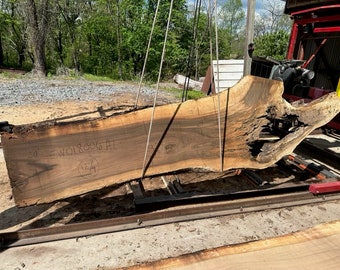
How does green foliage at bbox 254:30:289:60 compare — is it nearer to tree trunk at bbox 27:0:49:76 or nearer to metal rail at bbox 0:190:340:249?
tree trunk at bbox 27:0:49:76

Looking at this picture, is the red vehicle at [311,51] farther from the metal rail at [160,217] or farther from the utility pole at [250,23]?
the metal rail at [160,217]

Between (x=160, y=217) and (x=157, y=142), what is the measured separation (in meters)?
0.75

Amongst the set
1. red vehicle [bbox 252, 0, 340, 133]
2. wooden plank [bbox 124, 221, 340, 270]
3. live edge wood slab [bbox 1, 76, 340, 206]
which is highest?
red vehicle [bbox 252, 0, 340, 133]

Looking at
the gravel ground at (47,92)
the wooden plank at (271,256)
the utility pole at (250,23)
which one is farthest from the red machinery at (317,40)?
the gravel ground at (47,92)

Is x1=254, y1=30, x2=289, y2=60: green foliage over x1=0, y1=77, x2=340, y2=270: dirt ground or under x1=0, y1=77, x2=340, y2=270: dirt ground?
over

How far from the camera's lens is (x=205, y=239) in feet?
9.39

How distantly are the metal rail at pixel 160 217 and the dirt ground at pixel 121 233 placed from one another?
0.05 meters

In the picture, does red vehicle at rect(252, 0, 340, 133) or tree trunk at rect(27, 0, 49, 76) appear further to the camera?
tree trunk at rect(27, 0, 49, 76)

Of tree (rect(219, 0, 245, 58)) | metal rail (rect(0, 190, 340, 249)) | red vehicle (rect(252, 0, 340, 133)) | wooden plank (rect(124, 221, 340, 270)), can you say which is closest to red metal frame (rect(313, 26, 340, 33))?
red vehicle (rect(252, 0, 340, 133))

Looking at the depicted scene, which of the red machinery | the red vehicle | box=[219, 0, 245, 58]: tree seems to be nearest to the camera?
the red vehicle

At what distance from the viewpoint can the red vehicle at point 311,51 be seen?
439cm

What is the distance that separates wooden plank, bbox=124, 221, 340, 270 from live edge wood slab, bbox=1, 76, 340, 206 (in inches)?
40.4

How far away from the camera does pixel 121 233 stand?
2869 millimetres

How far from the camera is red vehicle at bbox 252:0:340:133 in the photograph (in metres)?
4.39
